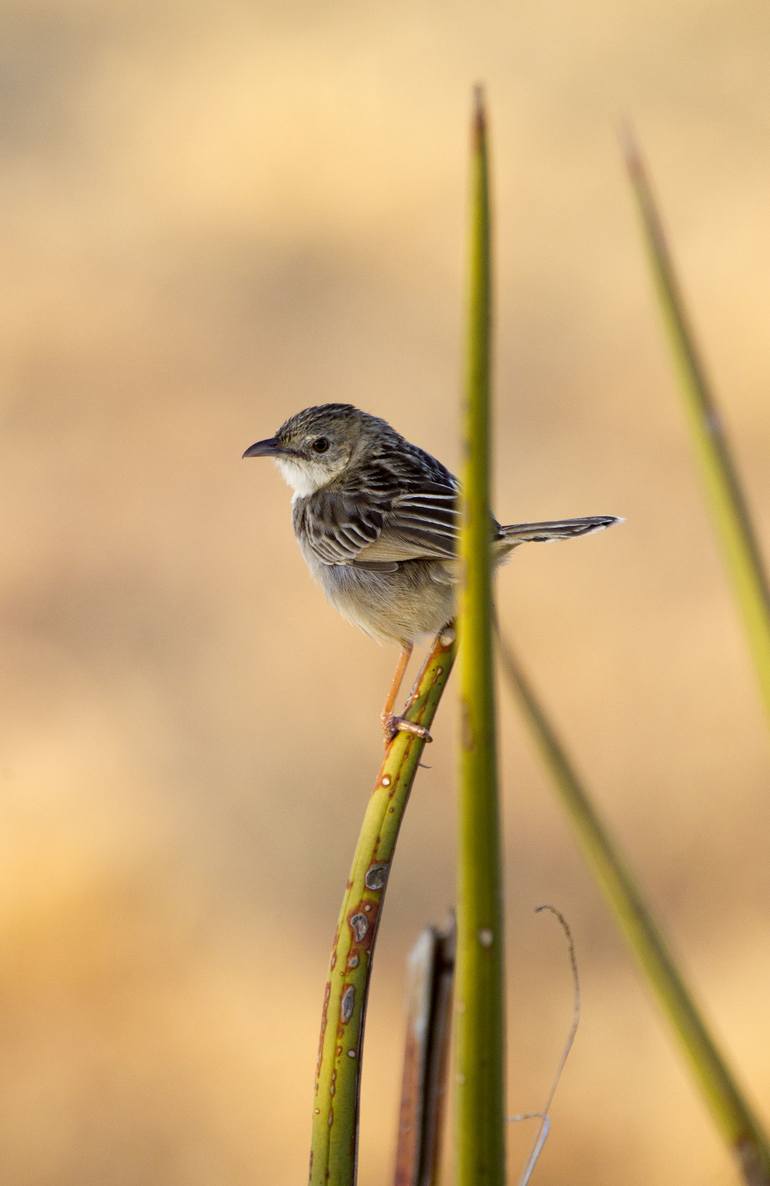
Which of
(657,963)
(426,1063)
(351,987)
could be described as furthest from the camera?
(426,1063)

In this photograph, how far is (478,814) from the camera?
1.46 m

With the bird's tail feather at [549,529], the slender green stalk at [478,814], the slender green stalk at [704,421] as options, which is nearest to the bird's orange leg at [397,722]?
the bird's tail feather at [549,529]

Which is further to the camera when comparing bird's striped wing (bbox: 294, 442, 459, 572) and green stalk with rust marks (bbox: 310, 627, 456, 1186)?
bird's striped wing (bbox: 294, 442, 459, 572)

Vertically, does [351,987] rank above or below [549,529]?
below

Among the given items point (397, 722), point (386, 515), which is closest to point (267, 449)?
point (386, 515)

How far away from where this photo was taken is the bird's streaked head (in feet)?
19.4

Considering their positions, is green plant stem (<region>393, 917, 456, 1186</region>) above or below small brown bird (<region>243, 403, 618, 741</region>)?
below

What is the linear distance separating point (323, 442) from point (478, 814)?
4586 mm

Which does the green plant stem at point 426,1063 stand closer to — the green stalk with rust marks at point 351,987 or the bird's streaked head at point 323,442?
the green stalk with rust marks at point 351,987

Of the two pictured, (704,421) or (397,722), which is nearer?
(704,421)

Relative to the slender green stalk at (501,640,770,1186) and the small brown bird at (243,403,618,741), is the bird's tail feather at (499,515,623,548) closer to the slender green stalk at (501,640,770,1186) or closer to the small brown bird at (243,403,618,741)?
the small brown bird at (243,403,618,741)

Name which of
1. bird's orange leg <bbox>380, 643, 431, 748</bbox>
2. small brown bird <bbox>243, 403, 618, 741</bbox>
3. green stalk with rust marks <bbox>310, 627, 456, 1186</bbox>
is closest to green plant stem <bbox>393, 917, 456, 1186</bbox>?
green stalk with rust marks <bbox>310, 627, 456, 1186</bbox>

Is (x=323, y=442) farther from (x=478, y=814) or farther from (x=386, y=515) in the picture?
(x=478, y=814)

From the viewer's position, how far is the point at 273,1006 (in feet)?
27.9
